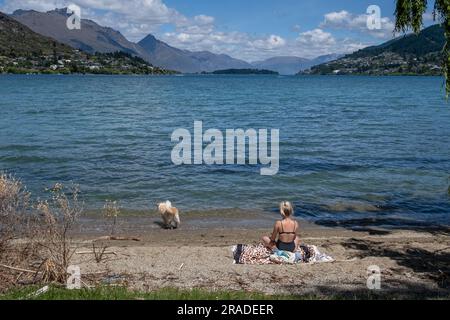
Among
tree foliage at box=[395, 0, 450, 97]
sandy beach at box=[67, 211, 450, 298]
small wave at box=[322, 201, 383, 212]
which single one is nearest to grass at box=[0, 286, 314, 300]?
sandy beach at box=[67, 211, 450, 298]

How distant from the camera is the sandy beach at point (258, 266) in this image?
1045 cm

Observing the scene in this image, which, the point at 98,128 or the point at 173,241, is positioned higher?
the point at 98,128

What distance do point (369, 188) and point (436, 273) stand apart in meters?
11.0

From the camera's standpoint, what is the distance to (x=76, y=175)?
23984 mm

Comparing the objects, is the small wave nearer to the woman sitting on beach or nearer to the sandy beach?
the sandy beach

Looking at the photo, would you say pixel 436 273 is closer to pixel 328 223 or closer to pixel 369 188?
pixel 328 223

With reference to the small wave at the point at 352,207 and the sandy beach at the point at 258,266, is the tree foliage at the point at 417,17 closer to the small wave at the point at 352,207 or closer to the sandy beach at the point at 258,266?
the sandy beach at the point at 258,266

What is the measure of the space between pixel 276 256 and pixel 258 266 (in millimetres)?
647

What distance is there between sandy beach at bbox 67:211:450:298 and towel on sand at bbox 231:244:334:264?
29cm

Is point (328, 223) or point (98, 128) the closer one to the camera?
point (328, 223)

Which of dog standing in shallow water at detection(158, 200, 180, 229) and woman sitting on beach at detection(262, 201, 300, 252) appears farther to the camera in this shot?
dog standing in shallow water at detection(158, 200, 180, 229)

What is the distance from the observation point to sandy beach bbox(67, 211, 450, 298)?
1045 cm

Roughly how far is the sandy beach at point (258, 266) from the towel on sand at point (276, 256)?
0.29 meters
